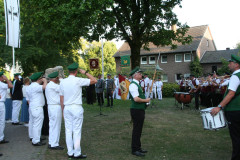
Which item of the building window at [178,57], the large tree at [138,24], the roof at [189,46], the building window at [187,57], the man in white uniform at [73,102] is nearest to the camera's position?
the man in white uniform at [73,102]

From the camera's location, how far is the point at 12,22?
1176cm

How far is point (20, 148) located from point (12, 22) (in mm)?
7575

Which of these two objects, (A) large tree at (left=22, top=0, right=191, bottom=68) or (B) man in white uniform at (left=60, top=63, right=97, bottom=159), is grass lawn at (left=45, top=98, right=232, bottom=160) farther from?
(A) large tree at (left=22, top=0, right=191, bottom=68)

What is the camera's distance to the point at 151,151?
6199 millimetres

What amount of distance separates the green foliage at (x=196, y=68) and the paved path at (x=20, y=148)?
30676 millimetres

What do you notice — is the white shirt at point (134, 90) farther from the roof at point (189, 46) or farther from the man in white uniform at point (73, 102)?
the roof at point (189, 46)

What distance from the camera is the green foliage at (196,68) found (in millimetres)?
35125

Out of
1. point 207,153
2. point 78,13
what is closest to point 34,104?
point 207,153

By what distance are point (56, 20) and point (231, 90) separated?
32.1ft

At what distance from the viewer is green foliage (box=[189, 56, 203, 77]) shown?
115 feet

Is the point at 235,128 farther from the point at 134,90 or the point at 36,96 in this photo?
the point at 36,96

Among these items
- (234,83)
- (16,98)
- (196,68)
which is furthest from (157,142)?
(196,68)

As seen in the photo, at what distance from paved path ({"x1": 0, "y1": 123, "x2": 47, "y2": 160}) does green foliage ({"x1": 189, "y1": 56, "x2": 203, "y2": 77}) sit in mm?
30676

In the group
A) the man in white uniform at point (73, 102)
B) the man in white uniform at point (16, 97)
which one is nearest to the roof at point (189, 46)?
the man in white uniform at point (16, 97)
